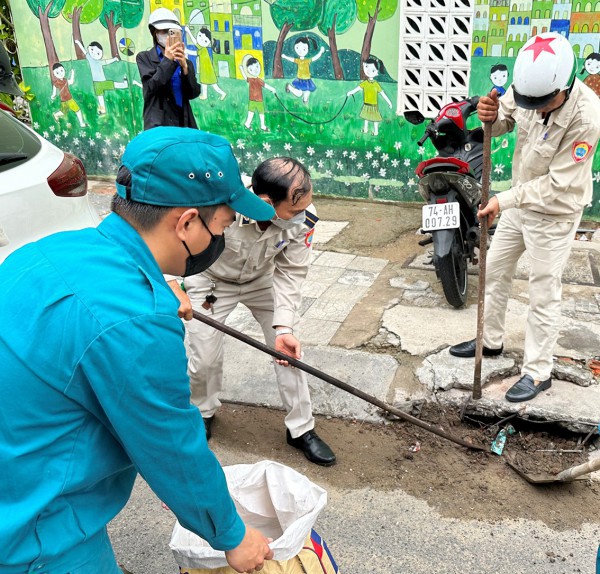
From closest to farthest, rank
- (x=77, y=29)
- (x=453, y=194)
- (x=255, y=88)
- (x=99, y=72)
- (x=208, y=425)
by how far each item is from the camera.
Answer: (x=208, y=425), (x=453, y=194), (x=255, y=88), (x=77, y=29), (x=99, y=72)

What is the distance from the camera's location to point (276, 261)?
3314 millimetres

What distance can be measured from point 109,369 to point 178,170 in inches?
19.2

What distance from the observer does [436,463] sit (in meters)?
3.39

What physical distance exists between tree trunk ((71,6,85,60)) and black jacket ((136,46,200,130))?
2.11 metres

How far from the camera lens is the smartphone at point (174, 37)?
6.05 metres

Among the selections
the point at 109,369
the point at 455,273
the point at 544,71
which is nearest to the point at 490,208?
the point at 544,71

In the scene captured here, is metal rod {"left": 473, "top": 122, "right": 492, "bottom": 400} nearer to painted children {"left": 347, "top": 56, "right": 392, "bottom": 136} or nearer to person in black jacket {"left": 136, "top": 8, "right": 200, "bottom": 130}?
painted children {"left": 347, "top": 56, "right": 392, "bottom": 136}

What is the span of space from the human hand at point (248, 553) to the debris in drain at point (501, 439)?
6.49 ft

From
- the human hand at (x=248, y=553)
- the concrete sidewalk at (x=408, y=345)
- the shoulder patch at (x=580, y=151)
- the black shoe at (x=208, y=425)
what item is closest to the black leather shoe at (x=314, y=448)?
the concrete sidewalk at (x=408, y=345)

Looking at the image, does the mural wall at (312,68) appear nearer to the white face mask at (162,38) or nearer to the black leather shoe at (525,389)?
the white face mask at (162,38)

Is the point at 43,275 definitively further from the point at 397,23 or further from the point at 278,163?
the point at 397,23

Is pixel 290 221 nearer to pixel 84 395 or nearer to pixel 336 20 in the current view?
pixel 84 395

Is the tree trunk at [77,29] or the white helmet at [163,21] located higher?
the white helmet at [163,21]

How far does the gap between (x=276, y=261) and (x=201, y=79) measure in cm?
471
